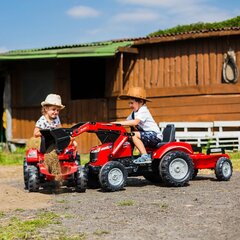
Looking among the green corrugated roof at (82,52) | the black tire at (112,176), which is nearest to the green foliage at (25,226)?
the black tire at (112,176)

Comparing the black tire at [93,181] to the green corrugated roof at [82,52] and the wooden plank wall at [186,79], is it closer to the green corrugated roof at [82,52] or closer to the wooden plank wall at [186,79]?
the green corrugated roof at [82,52]

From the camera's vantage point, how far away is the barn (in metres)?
15.4

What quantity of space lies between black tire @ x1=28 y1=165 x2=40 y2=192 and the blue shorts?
66.0 inches

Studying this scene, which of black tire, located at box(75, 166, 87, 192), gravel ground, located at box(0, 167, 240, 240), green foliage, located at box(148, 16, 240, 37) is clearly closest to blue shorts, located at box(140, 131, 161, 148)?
gravel ground, located at box(0, 167, 240, 240)

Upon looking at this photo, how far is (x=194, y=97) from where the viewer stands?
15.8 metres

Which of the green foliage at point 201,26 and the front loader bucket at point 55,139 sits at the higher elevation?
the green foliage at point 201,26

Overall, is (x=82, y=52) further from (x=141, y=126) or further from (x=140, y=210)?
(x=140, y=210)

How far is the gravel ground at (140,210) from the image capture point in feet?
15.3

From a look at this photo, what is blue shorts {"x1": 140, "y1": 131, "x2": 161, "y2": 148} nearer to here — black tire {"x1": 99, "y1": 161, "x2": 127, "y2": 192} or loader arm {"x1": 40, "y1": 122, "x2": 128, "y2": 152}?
loader arm {"x1": 40, "y1": 122, "x2": 128, "y2": 152}

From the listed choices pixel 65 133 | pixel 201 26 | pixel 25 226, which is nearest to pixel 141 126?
pixel 65 133

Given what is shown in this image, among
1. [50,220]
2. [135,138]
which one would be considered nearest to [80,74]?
[135,138]

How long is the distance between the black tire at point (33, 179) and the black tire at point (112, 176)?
87 cm

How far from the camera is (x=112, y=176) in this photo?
7.56 meters

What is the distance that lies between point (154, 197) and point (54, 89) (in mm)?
11661
